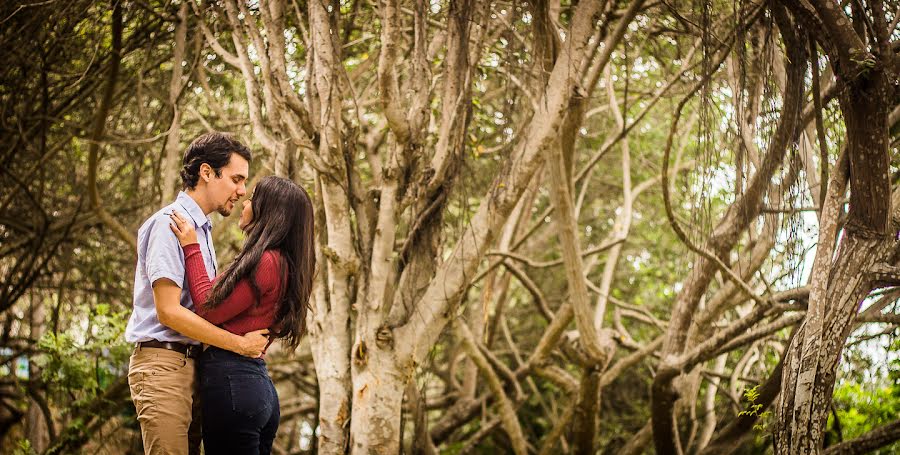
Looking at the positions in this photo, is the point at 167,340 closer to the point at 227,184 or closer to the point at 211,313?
the point at 211,313

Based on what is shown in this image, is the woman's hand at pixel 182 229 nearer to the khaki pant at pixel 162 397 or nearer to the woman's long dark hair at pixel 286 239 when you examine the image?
the woman's long dark hair at pixel 286 239

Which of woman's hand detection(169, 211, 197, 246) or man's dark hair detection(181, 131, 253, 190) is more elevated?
man's dark hair detection(181, 131, 253, 190)

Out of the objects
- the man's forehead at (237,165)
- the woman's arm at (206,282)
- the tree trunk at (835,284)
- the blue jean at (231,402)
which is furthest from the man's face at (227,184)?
the tree trunk at (835,284)

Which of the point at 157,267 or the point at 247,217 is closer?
the point at 157,267

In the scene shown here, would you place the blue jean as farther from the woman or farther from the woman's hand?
the woman's hand

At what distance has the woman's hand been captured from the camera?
2.55m

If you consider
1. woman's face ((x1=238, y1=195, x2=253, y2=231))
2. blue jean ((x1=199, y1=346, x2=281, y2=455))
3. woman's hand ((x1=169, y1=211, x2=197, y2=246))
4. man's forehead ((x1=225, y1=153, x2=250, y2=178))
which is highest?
man's forehead ((x1=225, y1=153, x2=250, y2=178))

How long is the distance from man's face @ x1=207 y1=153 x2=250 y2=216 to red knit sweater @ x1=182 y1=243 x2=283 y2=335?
27 centimetres

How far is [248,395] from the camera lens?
8.47ft

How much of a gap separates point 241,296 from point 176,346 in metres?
0.27

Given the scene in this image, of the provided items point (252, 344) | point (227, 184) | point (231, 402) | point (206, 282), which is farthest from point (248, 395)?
point (227, 184)

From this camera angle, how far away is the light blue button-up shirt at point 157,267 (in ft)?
8.16

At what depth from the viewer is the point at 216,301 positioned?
2.54 m

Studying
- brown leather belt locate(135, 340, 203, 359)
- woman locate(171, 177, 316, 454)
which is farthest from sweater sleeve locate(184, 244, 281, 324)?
brown leather belt locate(135, 340, 203, 359)
